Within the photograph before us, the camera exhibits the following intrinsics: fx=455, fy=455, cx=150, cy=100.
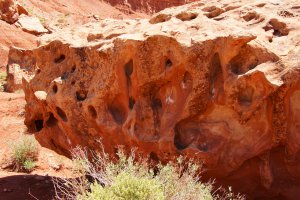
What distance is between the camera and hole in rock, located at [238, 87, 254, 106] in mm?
4179

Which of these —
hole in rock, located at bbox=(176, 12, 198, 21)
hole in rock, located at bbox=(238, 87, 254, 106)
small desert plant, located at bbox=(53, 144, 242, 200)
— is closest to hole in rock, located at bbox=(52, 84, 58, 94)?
small desert plant, located at bbox=(53, 144, 242, 200)

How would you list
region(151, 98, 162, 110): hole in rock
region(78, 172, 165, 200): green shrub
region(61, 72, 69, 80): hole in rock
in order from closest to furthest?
region(78, 172, 165, 200): green shrub, region(151, 98, 162, 110): hole in rock, region(61, 72, 69, 80): hole in rock

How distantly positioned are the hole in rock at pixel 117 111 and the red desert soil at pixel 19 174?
1.80 meters

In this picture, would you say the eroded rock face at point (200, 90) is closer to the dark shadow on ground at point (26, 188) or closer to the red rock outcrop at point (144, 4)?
the dark shadow on ground at point (26, 188)

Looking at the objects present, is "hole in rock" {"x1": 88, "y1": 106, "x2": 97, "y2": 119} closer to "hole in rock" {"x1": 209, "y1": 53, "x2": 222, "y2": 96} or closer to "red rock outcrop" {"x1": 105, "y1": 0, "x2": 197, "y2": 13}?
"hole in rock" {"x1": 209, "y1": 53, "x2": 222, "y2": 96}

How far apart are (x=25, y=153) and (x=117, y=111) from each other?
16.6ft

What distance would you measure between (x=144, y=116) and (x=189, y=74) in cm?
70

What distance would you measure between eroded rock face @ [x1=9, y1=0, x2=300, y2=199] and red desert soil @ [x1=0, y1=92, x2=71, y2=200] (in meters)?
1.77

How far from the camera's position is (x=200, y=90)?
176 inches

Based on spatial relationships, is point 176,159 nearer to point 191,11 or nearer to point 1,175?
point 191,11

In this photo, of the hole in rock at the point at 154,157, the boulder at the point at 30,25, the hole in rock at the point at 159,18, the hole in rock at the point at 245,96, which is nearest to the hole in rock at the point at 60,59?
the hole in rock at the point at 159,18

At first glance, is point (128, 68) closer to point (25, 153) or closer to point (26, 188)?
point (26, 188)

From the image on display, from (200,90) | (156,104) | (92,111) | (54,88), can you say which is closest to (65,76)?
(54,88)

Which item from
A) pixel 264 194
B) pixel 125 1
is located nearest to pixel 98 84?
pixel 264 194
